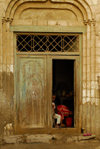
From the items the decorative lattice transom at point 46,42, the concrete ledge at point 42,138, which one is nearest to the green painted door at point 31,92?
the decorative lattice transom at point 46,42

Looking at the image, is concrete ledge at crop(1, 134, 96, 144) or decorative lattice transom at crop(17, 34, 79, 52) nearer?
concrete ledge at crop(1, 134, 96, 144)

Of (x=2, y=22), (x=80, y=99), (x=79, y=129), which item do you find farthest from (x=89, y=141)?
(x=2, y=22)

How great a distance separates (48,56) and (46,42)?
1.40 ft

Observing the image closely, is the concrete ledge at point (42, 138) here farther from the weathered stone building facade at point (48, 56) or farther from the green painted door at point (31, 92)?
the green painted door at point (31, 92)

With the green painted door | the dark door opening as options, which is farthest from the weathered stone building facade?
the dark door opening

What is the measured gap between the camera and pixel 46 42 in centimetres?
722

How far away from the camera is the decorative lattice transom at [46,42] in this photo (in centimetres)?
715

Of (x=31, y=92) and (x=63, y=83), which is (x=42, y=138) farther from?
(x=63, y=83)

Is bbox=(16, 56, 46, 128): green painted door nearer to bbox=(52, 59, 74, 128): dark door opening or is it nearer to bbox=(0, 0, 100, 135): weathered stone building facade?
bbox=(0, 0, 100, 135): weathered stone building facade

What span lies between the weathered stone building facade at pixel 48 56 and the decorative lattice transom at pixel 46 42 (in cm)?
5

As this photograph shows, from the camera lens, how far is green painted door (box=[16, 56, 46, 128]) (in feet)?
23.2

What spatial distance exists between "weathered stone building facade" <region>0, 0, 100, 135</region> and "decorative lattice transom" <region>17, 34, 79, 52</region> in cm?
5

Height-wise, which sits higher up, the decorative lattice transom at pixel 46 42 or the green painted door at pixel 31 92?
the decorative lattice transom at pixel 46 42

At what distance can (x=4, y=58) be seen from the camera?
22.4 ft
